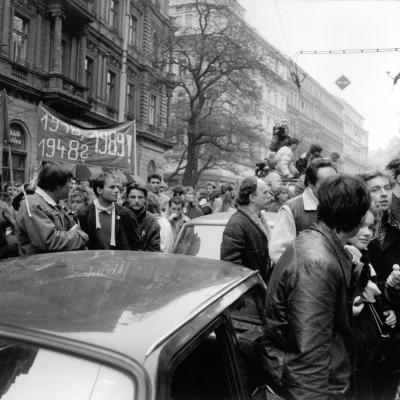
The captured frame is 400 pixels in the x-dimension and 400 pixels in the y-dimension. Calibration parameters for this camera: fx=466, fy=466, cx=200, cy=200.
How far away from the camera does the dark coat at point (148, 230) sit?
502 cm

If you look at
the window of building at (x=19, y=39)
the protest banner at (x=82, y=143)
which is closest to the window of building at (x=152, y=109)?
the window of building at (x=19, y=39)

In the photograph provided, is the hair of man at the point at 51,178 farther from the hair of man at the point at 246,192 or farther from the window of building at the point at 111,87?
Result: the window of building at the point at 111,87

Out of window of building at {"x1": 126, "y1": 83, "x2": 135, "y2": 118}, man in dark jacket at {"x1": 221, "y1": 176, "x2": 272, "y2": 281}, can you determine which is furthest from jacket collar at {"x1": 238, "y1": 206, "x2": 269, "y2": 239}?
window of building at {"x1": 126, "y1": 83, "x2": 135, "y2": 118}

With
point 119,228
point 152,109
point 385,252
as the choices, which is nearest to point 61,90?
point 152,109

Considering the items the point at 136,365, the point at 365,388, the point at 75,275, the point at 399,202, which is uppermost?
the point at 399,202

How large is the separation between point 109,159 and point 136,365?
780cm

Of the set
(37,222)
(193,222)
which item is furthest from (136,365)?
(193,222)

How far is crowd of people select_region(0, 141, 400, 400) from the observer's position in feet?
5.69

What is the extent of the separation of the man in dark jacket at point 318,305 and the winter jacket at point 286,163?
5.63m

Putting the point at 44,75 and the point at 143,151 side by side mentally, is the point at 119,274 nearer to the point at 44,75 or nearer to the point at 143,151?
the point at 44,75

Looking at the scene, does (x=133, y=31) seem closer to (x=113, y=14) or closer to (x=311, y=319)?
(x=113, y=14)

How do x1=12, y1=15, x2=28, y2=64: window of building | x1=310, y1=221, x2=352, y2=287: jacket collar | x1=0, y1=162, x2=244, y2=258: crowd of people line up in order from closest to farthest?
x1=310, y1=221, x2=352, y2=287: jacket collar
x1=0, y1=162, x2=244, y2=258: crowd of people
x1=12, y1=15, x2=28, y2=64: window of building

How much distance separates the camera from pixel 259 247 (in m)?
3.78

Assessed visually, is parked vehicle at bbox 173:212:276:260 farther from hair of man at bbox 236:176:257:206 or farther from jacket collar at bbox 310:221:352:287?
jacket collar at bbox 310:221:352:287
